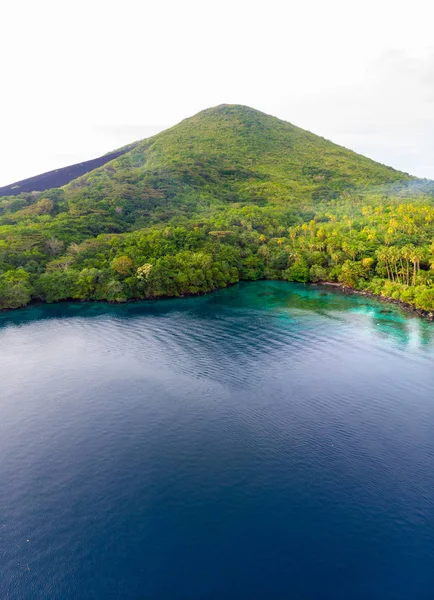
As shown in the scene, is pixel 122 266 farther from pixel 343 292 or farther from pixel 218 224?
pixel 343 292

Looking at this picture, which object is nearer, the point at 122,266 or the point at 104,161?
the point at 122,266

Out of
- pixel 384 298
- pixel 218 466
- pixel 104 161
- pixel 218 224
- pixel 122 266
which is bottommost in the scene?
pixel 218 466

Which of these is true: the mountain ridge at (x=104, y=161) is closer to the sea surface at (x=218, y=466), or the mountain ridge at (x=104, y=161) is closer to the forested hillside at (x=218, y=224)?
the forested hillside at (x=218, y=224)

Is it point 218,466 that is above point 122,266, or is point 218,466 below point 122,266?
below

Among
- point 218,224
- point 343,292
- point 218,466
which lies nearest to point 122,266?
point 218,224

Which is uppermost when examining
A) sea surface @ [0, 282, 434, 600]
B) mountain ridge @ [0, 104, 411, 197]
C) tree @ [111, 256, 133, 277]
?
mountain ridge @ [0, 104, 411, 197]

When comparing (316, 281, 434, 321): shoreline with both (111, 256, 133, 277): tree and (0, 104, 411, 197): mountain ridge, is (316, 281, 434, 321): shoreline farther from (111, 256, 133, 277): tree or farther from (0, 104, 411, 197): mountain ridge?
(0, 104, 411, 197): mountain ridge

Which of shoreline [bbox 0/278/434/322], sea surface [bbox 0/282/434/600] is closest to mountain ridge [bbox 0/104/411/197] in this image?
shoreline [bbox 0/278/434/322]
